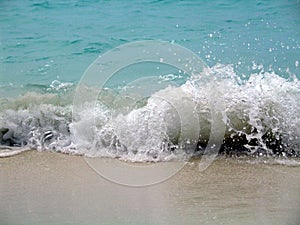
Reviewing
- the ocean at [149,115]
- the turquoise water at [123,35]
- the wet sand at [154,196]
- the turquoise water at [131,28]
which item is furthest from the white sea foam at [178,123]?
the turquoise water at [131,28]

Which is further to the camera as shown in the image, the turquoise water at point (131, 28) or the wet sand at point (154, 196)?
the turquoise water at point (131, 28)

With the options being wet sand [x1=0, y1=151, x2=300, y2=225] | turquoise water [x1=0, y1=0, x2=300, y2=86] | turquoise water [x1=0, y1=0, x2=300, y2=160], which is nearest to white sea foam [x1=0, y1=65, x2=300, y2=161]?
wet sand [x1=0, y1=151, x2=300, y2=225]

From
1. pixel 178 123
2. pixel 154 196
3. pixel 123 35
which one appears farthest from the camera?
pixel 123 35

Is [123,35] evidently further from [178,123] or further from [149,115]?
[178,123]

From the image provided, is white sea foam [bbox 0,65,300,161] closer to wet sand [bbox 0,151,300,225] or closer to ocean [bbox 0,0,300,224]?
ocean [bbox 0,0,300,224]

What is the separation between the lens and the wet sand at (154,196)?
6.53ft

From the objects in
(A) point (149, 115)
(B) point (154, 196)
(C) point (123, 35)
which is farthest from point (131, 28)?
(B) point (154, 196)

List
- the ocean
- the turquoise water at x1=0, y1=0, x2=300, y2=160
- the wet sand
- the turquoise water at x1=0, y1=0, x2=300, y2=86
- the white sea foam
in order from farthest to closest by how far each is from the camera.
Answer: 1. the turquoise water at x1=0, y1=0, x2=300, y2=86
2. the turquoise water at x1=0, y1=0, x2=300, y2=160
3. the white sea foam
4. the ocean
5. the wet sand

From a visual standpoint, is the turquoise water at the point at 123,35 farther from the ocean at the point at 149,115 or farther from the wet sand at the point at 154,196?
the wet sand at the point at 154,196

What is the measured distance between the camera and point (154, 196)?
2246 mm

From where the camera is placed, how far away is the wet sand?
199 centimetres

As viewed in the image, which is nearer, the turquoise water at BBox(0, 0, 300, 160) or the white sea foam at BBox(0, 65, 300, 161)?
the white sea foam at BBox(0, 65, 300, 161)

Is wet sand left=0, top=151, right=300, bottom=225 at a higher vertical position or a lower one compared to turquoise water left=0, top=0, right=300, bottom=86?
lower

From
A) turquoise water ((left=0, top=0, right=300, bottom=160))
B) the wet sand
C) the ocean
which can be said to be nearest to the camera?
the wet sand
